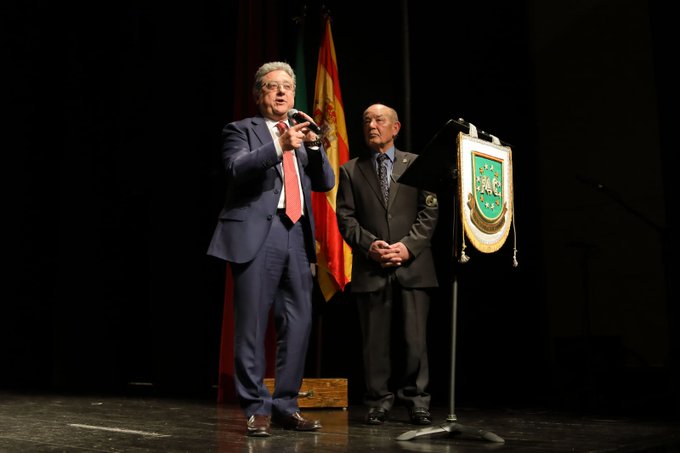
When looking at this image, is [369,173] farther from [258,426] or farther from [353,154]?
[353,154]

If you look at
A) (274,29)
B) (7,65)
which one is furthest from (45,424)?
(7,65)

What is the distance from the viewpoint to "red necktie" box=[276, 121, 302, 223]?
2.76 meters

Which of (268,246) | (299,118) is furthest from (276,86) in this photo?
Result: (268,246)

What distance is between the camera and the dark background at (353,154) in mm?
4262

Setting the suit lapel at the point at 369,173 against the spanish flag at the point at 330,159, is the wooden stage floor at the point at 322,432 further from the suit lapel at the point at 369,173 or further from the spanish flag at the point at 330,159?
the suit lapel at the point at 369,173

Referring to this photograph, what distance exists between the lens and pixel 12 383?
589 cm

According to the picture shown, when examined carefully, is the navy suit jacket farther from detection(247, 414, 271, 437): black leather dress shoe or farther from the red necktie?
detection(247, 414, 271, 437): black leather dress shoe

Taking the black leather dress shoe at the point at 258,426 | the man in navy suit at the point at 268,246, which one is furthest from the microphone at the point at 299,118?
the black leather dress shoe at the point at 258,426

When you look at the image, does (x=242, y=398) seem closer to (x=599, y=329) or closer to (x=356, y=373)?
(x=356, y=373)

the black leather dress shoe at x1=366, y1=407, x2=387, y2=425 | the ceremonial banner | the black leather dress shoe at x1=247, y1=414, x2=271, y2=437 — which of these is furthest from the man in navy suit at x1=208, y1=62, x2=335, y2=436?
the ceremonial banner

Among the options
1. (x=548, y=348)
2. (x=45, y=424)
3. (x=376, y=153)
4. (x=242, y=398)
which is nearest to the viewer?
(x=242, y=398)

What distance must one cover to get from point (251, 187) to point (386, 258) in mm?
697

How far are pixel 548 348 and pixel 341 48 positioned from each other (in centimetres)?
247

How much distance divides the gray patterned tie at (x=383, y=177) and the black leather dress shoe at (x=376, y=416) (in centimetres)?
93
